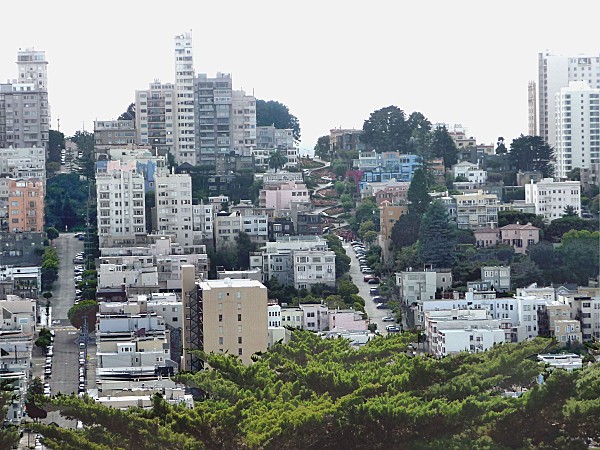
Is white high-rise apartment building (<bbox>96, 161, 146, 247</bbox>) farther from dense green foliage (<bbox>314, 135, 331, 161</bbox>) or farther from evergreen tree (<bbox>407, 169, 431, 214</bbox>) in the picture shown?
dense green foliage (<bbox>314, 135, 331, 161</bbox>)

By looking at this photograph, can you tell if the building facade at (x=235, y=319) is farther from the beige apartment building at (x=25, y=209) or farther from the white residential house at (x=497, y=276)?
the beige apartment building at (x=25, y=209)

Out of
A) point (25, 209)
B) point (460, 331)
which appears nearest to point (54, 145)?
point (25, 209)

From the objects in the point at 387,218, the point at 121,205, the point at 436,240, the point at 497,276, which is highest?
the point at 121,205

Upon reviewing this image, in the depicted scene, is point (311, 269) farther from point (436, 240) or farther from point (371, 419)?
point (371, 419)

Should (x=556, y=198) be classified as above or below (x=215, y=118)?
below

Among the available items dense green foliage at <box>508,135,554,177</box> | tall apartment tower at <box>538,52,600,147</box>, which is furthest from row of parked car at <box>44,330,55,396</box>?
tall apartment tower at <box>538,52,600,147</box>

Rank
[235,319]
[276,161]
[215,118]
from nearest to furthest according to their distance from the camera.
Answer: [235,319] < [215,118] < [276,161]

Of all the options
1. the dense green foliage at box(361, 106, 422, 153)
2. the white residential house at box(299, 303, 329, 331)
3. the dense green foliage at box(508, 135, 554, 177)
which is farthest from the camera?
the dense green foliage at box(361, 106, 422, 153)
